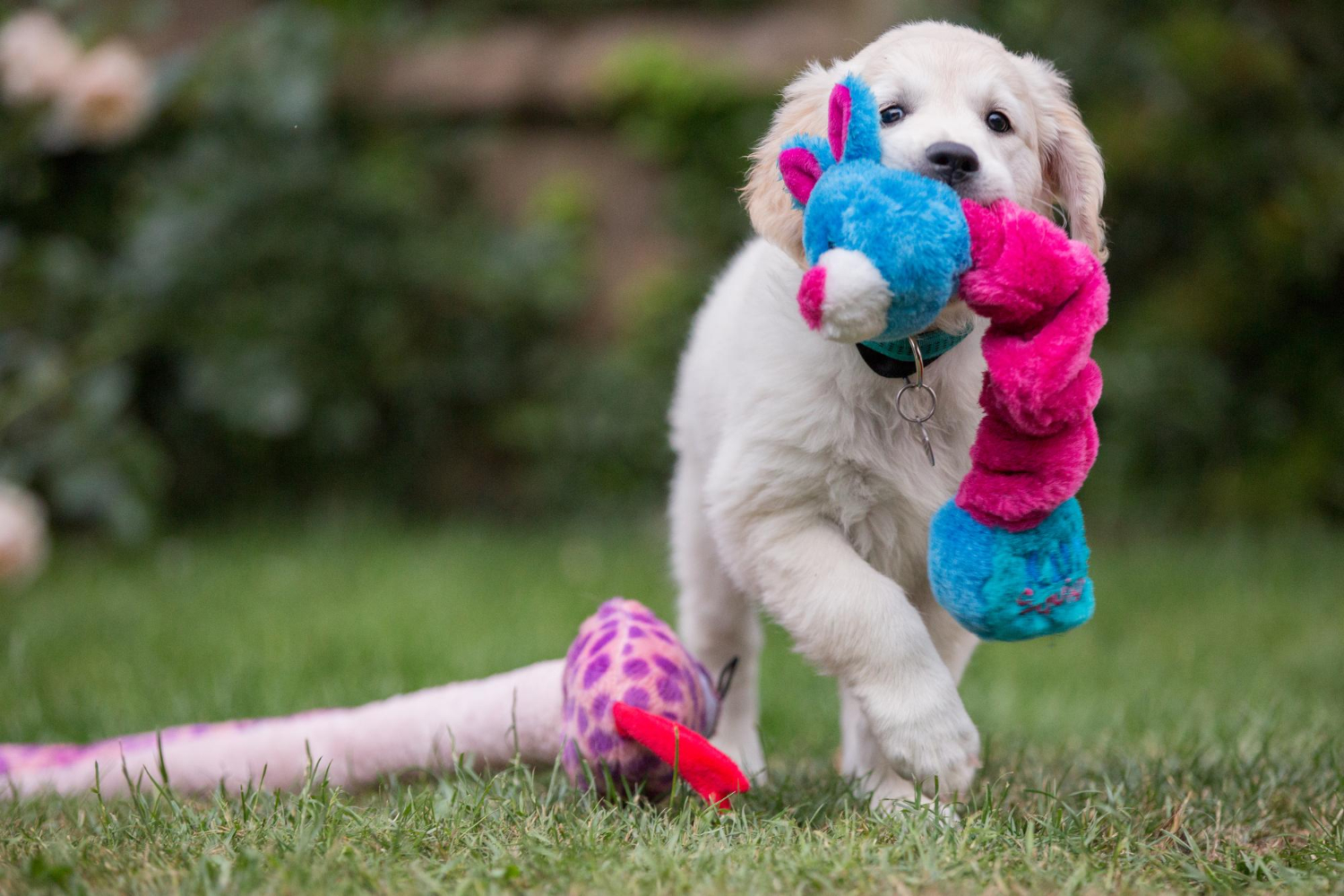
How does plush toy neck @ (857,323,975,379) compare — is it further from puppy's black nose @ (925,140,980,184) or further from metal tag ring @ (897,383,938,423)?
puppy's black nose @ (925,140,980,184)

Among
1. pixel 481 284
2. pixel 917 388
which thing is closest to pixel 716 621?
pixel 917 388

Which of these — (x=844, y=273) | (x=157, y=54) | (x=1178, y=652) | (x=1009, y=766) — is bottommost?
(x=1178, y=652)

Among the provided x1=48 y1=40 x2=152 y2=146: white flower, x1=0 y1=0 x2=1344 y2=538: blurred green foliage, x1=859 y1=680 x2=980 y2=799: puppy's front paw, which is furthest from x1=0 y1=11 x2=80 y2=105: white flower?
x1=859 y1=680 x2=980 y2=799: puppy's front paw

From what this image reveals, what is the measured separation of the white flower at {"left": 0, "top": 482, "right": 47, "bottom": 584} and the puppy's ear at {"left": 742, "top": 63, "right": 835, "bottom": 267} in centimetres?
291

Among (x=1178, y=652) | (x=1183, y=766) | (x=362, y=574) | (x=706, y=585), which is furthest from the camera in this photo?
(x=362, y=574)

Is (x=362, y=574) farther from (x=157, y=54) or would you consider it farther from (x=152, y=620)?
(x=157, y=54)

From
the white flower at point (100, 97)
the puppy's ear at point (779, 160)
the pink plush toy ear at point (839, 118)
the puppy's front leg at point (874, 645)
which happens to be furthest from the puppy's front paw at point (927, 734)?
the white flower at point (100, 97)

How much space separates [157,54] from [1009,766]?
5.34 metres

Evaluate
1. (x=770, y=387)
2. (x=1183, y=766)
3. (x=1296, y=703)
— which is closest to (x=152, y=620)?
(x=770, y=387)

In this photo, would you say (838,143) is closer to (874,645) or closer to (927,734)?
(874,645)

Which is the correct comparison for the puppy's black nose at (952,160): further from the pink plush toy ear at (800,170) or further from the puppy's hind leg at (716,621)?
the puppy's hind leg at (716,621)

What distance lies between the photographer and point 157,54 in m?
5.98

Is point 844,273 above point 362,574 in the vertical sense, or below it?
above

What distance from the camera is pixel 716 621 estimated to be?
2727 mm
